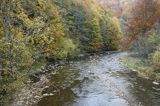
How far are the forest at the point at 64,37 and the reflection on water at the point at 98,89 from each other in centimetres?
151

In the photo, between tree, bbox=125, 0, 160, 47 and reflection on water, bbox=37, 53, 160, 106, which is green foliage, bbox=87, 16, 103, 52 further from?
reflection on water, bbox=37, 53, 160, 106

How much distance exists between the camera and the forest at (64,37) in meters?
16.1

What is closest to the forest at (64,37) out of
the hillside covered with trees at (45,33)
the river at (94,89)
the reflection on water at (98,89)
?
the hillside covered with trees at (45,33)

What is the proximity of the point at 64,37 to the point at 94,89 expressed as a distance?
27830 mm

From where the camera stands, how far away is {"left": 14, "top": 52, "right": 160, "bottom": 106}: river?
23875 mm

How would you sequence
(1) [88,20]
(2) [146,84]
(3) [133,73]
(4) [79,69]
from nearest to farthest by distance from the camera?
(2) [146,84], (3) [133,73], (4) [79,69], (1) [88,20]

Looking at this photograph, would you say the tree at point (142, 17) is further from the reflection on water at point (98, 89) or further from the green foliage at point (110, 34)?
the green foliage at point (110, 34)

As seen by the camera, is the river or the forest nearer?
the forest

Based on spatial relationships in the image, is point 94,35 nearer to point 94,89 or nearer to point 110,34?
point 110,34

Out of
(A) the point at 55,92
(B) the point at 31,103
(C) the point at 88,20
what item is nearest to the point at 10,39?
(B) the point at 31,103

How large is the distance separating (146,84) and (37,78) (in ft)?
36.2

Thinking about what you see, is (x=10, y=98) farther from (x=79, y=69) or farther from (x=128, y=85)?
(x=79, y=69)

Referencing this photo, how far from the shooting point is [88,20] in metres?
70.1

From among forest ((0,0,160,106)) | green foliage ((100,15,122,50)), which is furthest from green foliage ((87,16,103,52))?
green foliage ((100,15,122,50))
